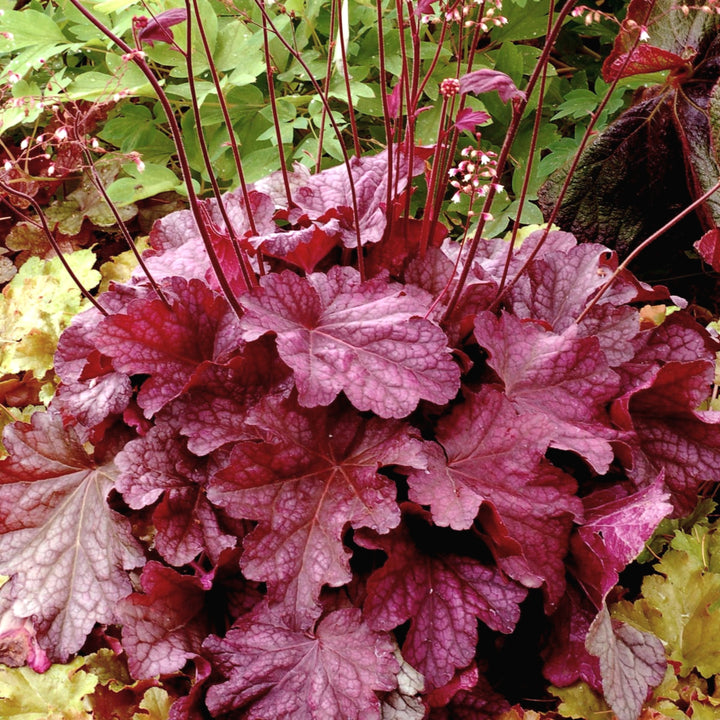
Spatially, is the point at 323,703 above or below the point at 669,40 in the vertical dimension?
below

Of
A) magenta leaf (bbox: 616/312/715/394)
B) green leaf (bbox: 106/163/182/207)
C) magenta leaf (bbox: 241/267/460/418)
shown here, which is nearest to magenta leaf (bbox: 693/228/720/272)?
magenta leaf (bbox: 616/312/715/394)

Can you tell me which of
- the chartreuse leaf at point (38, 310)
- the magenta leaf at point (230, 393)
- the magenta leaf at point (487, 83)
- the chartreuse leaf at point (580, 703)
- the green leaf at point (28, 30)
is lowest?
the chartreuse leaf at point (580, 703)

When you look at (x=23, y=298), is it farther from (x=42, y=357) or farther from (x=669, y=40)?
(x=669, y=40)

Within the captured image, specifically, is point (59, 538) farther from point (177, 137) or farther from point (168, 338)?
point (177, 137)

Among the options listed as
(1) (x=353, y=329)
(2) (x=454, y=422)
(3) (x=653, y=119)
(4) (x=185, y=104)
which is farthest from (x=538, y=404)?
(4) (x=185, y=104)

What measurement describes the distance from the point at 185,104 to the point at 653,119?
1.21 m

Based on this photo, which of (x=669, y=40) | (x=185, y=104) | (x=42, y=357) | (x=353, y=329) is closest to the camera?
(x=353, y=329)

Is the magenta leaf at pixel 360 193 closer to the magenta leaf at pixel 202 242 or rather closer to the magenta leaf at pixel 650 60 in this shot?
the magenta leaf at pixel 202 242

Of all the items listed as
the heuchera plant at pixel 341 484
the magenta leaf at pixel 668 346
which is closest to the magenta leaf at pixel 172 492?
the heuchera plant at pixel 341 484

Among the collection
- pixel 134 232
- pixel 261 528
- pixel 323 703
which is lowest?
pixel 134 232

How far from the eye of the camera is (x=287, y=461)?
104 centimetres

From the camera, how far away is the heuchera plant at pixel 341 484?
997mm

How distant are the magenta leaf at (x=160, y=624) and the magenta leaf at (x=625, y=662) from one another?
550 mm

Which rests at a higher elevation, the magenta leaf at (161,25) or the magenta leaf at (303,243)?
the magenta leaf at (161,25)
